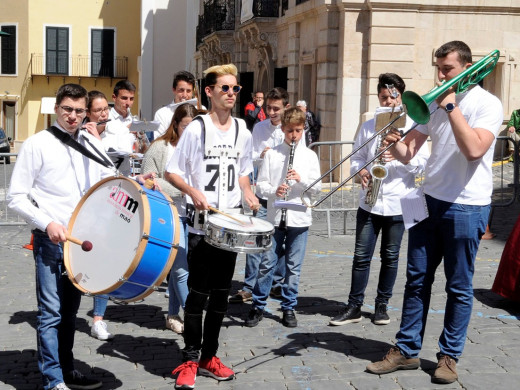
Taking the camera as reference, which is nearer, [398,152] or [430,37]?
[398,152]

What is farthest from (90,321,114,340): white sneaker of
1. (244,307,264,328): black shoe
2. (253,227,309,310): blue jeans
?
(253,227,309,310): blue jeans

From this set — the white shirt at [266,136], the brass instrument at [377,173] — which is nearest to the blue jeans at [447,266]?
the brass instrument at [377,173]

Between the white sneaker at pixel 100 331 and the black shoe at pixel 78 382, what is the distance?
109 centimetres

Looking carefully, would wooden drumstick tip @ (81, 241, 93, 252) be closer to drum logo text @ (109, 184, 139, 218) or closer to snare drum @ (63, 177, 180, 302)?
snare drum @ (63, 177, 180, 302)

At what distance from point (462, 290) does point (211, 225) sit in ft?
5.30

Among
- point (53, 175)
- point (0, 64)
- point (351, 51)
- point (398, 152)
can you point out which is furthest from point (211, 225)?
point (0, 64)

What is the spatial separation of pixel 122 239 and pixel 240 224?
0.74m

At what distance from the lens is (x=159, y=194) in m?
5.25

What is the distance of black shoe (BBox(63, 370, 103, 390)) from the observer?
5.50 metres

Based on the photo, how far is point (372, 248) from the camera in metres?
7.05

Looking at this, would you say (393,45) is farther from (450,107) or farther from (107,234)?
(107,234)

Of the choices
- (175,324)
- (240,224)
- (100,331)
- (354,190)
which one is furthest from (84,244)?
(354,190)

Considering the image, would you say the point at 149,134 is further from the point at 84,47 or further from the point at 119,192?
the point at 84,47

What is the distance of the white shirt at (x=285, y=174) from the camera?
712 cm
